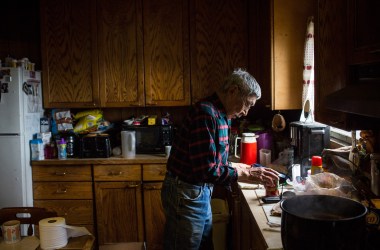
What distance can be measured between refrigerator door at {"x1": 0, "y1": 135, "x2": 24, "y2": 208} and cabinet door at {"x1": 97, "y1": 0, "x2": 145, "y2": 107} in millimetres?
793

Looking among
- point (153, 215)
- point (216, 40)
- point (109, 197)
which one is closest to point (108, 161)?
A: point (109, 197)

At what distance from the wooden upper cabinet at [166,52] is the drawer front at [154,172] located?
543mm

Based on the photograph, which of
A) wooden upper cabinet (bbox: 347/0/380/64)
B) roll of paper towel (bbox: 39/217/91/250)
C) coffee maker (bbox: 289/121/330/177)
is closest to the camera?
wooden upper cabinet (bbox: 347/0/380/64)

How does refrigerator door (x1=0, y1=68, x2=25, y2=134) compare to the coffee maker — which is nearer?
the coffee maker

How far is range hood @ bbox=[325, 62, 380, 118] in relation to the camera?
3.83ft

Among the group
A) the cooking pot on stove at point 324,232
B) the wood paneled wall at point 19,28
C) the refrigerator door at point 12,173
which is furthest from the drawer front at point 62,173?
the cooking pot on stove at point 324,232

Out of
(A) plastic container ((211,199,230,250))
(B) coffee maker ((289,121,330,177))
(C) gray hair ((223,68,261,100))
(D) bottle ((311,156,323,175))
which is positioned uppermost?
(C) gray hair ((223,68,261,100))

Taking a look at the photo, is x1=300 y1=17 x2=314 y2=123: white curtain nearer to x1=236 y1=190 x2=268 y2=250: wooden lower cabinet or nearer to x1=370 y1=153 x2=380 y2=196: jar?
x1=236 y1=190 x2=268 y2=250: wooden lower cabinet

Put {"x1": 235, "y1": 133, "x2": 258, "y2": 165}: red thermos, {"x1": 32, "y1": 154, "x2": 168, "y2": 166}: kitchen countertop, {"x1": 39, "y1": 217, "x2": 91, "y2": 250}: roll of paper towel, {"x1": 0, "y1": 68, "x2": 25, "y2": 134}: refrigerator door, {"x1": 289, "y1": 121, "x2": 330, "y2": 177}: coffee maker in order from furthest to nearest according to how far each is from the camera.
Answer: {"x1": 32, "y1": 154, "x2": 168, "y2": 166}: kitchen countertop → {"x1": 0, "y1": 68, "x2": 25, "y2": 134}: refrigerator door → {"x1": 235, "y1": 133, "x2": 258, "y2": 165}: red thermos → {"x1": 289, "y1": 121, "x2": 330, "y2": 177}: coffee maker → {"x1": 39, "y1": 217, "x2": 91, "y2": 250}: roll of paper towel

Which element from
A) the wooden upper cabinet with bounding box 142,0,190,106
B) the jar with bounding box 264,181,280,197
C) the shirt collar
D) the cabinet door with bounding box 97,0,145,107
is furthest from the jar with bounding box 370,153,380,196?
the cabinet door with bounding box 97,0,145,107

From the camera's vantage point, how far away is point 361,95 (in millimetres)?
1299

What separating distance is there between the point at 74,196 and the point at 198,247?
1536 millimetres

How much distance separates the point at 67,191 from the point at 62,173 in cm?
15

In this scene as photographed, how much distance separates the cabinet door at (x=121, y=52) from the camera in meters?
3.47
